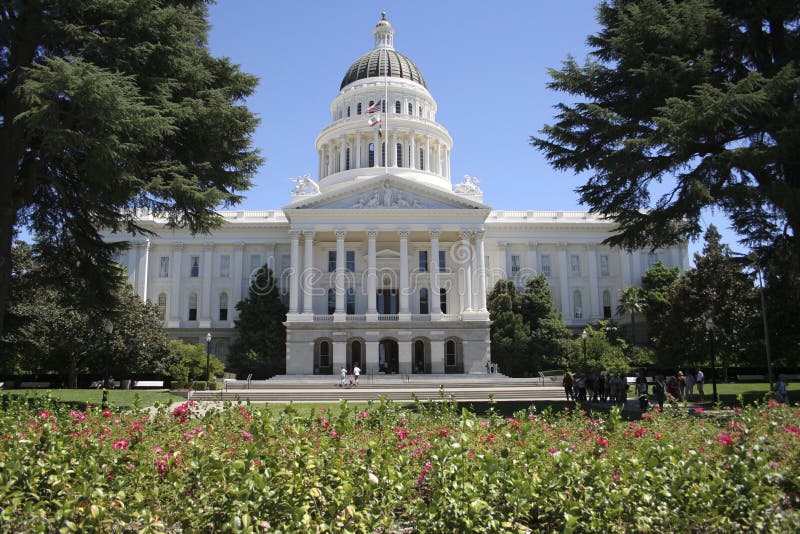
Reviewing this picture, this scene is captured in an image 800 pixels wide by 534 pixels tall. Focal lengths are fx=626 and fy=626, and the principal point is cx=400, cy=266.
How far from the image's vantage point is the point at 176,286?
211ft

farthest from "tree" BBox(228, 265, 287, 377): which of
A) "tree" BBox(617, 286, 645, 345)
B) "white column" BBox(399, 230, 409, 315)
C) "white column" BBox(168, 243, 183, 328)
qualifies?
"tree" BBox(617, 286, 645, 345)

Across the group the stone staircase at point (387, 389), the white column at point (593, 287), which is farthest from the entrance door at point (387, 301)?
the white column at point (593, 287)

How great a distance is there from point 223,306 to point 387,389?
103ft

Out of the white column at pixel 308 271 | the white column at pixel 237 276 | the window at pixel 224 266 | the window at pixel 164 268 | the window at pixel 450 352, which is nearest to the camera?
the white column at pixel 308 271

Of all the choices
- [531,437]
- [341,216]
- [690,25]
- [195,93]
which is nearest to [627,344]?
[341,216]

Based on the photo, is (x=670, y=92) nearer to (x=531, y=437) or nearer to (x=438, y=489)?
(x=531, y=437)

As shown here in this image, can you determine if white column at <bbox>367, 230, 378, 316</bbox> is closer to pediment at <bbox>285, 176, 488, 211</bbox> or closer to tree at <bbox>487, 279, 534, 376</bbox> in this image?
pediment at <bbox>285, 176, 488, 211</bbox>

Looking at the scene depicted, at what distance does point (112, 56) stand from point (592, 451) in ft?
59.5

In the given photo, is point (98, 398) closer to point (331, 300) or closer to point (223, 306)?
point (331, 300)

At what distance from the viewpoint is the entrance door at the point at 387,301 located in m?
58.7

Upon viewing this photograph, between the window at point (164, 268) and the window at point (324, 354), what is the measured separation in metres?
Result: 19.8

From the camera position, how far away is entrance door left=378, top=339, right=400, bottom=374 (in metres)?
56.4

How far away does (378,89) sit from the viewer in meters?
72.6

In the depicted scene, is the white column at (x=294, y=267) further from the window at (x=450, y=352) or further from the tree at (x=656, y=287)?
the tree at (x=656, y=287)
